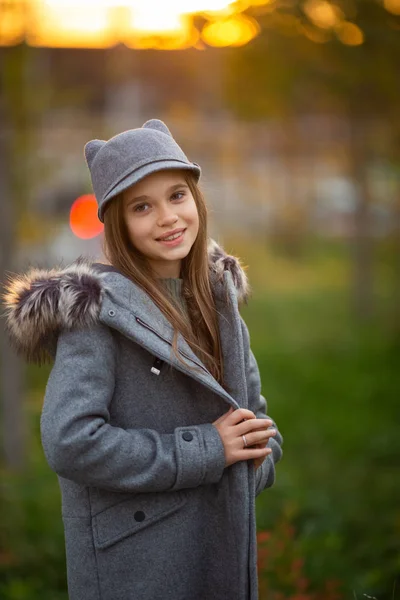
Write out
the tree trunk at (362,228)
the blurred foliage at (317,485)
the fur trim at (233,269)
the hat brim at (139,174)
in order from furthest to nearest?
1. the tree trunk at (362,228)
2. the blurred foliage at (317,485)
3. the fur trim at (233,269)
4. the hat brim at (139,174)

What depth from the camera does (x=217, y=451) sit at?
209 cm

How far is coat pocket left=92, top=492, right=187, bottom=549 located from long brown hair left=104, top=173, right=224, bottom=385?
42 centimetres

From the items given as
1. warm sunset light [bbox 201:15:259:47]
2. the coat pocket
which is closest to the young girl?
the coat pocket

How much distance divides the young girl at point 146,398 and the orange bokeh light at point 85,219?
9570 mm

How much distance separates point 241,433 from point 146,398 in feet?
0.96

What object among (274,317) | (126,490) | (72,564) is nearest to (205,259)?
(126,490)

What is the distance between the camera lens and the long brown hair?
2195mm

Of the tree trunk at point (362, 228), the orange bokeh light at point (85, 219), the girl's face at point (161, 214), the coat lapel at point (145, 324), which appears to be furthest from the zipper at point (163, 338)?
the orange bokeh light at point (85, 219)

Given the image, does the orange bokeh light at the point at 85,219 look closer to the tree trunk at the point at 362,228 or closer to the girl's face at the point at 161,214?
the tree trunk at the point at 362,228

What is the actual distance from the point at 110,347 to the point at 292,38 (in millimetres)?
3760

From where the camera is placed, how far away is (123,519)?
2.13 metres

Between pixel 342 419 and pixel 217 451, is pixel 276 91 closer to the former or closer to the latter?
pixel 342 419

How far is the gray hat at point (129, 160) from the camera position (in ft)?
6.91

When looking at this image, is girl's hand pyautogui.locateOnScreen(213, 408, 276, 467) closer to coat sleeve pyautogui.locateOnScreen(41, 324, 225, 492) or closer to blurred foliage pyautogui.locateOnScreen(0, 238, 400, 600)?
coat sleeve pyautogui.locateOnScreen(41, 324, 225, 492)
